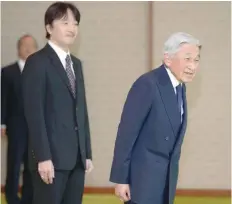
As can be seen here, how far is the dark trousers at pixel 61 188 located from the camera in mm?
2652

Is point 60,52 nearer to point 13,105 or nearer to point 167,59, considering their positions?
point 167,59

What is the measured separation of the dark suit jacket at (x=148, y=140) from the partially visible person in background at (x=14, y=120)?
162 cm

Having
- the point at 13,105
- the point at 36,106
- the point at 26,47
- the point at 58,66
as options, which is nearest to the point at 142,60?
the point at 26,47

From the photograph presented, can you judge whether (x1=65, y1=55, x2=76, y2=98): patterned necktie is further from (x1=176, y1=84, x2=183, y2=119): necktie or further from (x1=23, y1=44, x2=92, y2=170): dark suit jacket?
(x1=176, y1=84, x2=183, y2=119): necktie

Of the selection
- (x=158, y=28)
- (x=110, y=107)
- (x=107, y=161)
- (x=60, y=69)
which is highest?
(x=158, y=28)

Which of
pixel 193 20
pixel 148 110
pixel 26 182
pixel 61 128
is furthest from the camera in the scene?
pixel 193 20

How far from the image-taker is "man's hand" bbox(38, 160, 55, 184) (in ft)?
8.52

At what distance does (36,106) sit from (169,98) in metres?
0.69

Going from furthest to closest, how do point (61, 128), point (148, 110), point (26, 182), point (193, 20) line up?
point (193, 20)
point (26, 182)
point (61, 128)
point (148, 110)

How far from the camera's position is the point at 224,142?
4.48 metres

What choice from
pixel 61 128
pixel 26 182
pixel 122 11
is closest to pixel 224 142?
pixel 122 11

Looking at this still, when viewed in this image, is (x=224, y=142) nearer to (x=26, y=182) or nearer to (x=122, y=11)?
(x=122, y=11)

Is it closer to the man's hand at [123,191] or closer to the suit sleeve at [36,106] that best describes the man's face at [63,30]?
Result: the suit sleeve at [36,106]

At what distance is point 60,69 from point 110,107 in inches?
71.7
